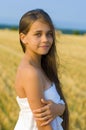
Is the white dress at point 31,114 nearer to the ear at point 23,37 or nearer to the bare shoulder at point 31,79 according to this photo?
the bare shoulder at point 31,79

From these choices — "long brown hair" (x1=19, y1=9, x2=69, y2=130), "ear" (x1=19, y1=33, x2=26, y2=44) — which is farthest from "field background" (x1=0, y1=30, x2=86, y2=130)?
"ear" (x1=19, y1=33, x2=26, y2=44)

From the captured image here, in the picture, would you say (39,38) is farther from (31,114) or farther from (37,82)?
(31,114)

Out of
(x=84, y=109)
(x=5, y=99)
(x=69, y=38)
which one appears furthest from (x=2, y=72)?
(x=69, y=38)

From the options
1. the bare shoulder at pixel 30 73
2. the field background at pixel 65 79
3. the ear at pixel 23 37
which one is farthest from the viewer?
the field background at pixel 65 79

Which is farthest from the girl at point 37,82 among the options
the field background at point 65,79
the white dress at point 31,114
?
the field background at point 65,79

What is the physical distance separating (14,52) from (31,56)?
18.6 ft

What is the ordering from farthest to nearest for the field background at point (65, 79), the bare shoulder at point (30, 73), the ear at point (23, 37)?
the field background at point (65, 79), the ear at point (23, 37), the bare shoulder at point (30, 73)

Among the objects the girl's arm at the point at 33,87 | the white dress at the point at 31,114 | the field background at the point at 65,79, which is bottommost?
the field background at the point at 65,79

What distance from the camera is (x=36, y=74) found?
169 centimetres

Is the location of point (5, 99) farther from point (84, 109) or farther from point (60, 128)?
point (60, 128)

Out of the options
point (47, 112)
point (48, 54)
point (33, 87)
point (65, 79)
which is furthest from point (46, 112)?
point (65, 79)

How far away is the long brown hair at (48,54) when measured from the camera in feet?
5.74

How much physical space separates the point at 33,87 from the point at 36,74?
5 centimetres

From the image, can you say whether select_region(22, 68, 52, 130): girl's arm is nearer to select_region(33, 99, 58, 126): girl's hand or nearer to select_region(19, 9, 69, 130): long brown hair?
select_region(33, 99, 58, 126): girl's hand
